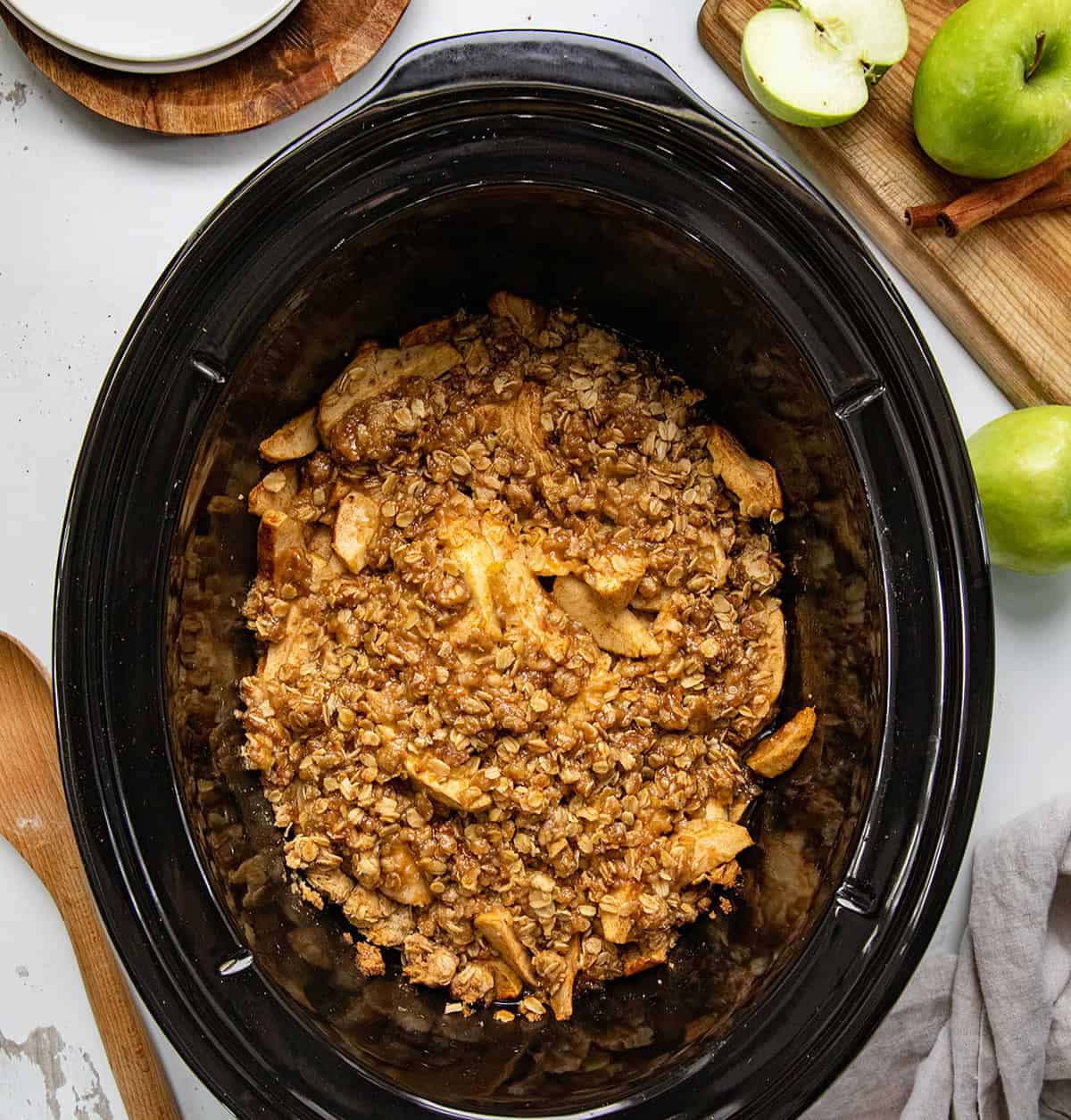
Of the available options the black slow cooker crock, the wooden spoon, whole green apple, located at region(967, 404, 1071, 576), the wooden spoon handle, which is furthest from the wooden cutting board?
the wooden spoon handle

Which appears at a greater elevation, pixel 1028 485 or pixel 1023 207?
pixel 1023 207

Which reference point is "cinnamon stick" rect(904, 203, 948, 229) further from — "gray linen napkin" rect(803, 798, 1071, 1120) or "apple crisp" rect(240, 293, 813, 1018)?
"gray linen napkin" rect(803, 798, 1071, 1120)

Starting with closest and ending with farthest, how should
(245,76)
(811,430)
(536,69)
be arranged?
1. (536,69)
2. (811,430)
3. (245,76)

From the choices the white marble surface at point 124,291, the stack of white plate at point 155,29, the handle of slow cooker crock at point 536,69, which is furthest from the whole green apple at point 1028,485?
the stack of white plate at point 155,29

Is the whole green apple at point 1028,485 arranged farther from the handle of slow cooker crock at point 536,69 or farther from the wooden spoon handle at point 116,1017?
the wooden spoon handle at point 116,1017

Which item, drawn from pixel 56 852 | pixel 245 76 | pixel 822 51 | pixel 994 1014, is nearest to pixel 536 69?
pixel 822 51

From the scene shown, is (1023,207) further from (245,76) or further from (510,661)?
(245,76)

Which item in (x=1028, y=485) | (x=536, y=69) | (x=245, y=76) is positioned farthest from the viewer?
(x=245, y=76)
